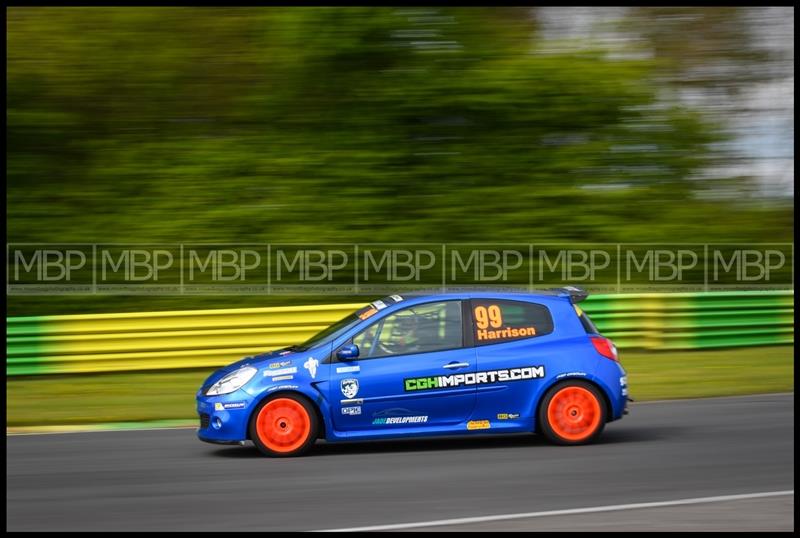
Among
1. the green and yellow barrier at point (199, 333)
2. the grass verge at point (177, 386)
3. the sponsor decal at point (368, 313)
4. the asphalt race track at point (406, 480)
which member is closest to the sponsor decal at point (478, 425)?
the asphalt race track at point (406, 480)

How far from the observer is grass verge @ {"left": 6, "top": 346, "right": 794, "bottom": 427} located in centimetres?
1178

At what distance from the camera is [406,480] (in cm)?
755

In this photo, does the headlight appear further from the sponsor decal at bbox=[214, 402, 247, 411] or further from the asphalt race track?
the asphalt race track

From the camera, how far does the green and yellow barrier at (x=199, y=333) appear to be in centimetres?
1387

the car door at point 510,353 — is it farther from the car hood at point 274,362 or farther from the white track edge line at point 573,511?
the white track edge line at point 573,511

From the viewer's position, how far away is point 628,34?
2123 centimetres

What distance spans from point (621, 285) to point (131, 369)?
10.0m

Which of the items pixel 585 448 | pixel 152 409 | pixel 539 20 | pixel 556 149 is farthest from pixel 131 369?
pixel 539 20

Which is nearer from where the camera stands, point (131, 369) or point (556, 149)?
point (131, 369)

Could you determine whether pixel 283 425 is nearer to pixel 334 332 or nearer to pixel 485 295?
pixel 334 332

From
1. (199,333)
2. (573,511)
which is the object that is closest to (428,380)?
(573,511)

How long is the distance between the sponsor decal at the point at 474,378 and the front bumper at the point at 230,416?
1404 mm

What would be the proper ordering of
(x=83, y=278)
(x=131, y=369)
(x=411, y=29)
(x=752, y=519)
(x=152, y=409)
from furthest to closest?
(x=411, y=29), (x=83, y=278), (x=131, y=369), (x=152, y=409), (x=752, y=519)

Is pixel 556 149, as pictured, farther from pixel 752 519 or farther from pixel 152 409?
pixel 752 519
